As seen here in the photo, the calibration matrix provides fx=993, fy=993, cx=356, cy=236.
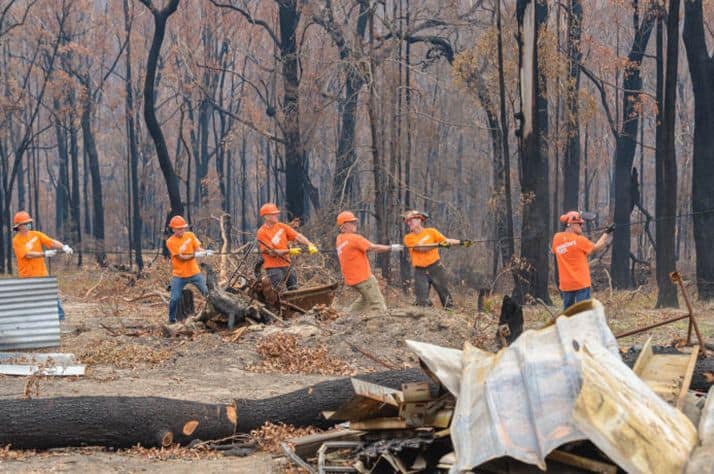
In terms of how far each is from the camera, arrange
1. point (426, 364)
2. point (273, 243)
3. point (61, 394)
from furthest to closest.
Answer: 1. point (273, 243)
2. point (61, 394)
3. point (426, 364)

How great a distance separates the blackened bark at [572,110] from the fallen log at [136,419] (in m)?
18.2

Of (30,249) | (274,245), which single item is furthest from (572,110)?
(30,249)

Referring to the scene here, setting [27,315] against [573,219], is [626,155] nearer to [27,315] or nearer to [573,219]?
[573,219]

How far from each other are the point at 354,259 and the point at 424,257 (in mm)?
1487

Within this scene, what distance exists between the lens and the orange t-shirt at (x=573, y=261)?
13445 mm

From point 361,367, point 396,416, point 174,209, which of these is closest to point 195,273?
point 361,367

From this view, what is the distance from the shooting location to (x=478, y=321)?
44.6 ft

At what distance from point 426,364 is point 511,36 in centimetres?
2029

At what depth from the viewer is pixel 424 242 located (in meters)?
15.2

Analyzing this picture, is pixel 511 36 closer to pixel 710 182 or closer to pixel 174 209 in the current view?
pixel 710 182

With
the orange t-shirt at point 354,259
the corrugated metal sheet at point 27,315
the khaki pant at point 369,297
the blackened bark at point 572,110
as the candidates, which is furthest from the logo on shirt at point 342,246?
the blackened bark at point 572,110

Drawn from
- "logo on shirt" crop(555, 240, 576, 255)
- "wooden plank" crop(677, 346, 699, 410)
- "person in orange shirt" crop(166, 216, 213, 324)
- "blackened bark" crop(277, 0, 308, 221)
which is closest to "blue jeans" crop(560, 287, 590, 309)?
"logo on shirt" crop(555, 240, 576, 255)

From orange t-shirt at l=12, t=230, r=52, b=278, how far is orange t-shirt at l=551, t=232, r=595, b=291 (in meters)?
7.57

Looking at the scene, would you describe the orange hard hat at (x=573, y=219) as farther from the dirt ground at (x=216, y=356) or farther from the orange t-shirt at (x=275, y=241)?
the orange t-shirt at (x=275, y=241)
